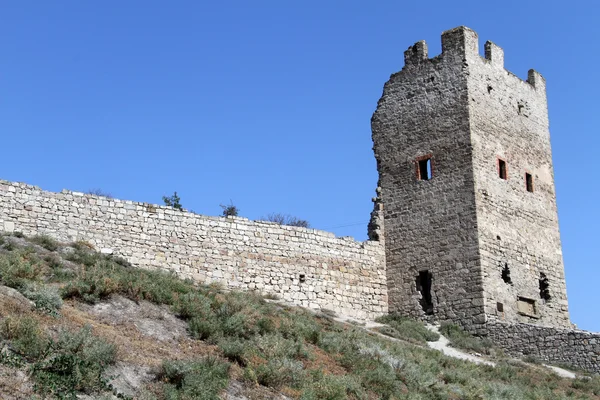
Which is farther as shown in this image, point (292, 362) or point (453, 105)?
point (453, 105)

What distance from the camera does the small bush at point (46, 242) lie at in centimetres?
1786

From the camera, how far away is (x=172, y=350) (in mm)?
12508

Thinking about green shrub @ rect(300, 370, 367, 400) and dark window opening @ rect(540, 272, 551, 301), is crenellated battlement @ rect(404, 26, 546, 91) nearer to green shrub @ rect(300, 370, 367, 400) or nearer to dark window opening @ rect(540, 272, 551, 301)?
dark window opening @ rect(540, 272, 551, 301)

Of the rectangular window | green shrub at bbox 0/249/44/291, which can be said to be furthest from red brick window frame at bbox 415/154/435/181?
green shrub at bbox 0/249/44/291

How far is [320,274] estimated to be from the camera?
23172 millimetres

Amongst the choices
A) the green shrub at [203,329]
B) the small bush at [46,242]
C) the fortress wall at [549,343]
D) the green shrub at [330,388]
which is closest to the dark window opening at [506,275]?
the fortress wall at [549,343]

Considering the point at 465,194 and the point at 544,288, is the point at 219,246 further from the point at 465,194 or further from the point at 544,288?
the point at 544,288

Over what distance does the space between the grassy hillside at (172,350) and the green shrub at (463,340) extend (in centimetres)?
266

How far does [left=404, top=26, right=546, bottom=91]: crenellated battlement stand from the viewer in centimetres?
2508

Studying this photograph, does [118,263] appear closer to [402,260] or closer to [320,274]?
[320,274]

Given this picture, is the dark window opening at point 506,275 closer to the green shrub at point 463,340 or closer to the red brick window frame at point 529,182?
the green shrub at point 463,340

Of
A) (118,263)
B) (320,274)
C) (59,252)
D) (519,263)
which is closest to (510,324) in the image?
(519,263)

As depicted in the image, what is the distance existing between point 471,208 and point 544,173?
181 inches

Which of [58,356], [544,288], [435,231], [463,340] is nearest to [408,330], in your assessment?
[463,340]
